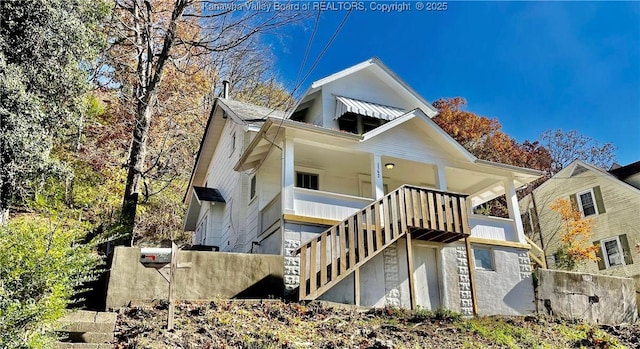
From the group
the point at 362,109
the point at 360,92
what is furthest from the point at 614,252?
the point at 362,109

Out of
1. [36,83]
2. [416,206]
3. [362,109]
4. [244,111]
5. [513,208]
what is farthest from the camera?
[244,111]

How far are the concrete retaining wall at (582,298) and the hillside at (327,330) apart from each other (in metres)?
1.29

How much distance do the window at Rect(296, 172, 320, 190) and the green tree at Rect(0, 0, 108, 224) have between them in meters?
6.06

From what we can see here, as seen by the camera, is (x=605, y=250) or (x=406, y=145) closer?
(x=406, y=145)

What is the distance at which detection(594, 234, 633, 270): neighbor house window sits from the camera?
19969mm

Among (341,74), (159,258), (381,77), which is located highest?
(381,77)

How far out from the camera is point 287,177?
10984mm

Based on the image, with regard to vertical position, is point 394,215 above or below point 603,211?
below

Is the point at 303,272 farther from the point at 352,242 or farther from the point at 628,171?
the point at 628,171

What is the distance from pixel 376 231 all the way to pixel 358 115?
5.33 metres

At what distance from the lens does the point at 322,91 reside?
14.9 meters

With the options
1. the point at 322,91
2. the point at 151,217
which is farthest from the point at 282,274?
the point at 151,217

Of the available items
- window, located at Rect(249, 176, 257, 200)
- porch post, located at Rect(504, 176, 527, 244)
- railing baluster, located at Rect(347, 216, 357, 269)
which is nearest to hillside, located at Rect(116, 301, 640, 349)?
railing baluster, located at Rect(347, 216, 357, 269)

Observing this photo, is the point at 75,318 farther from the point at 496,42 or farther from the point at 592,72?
the point at 592,72
